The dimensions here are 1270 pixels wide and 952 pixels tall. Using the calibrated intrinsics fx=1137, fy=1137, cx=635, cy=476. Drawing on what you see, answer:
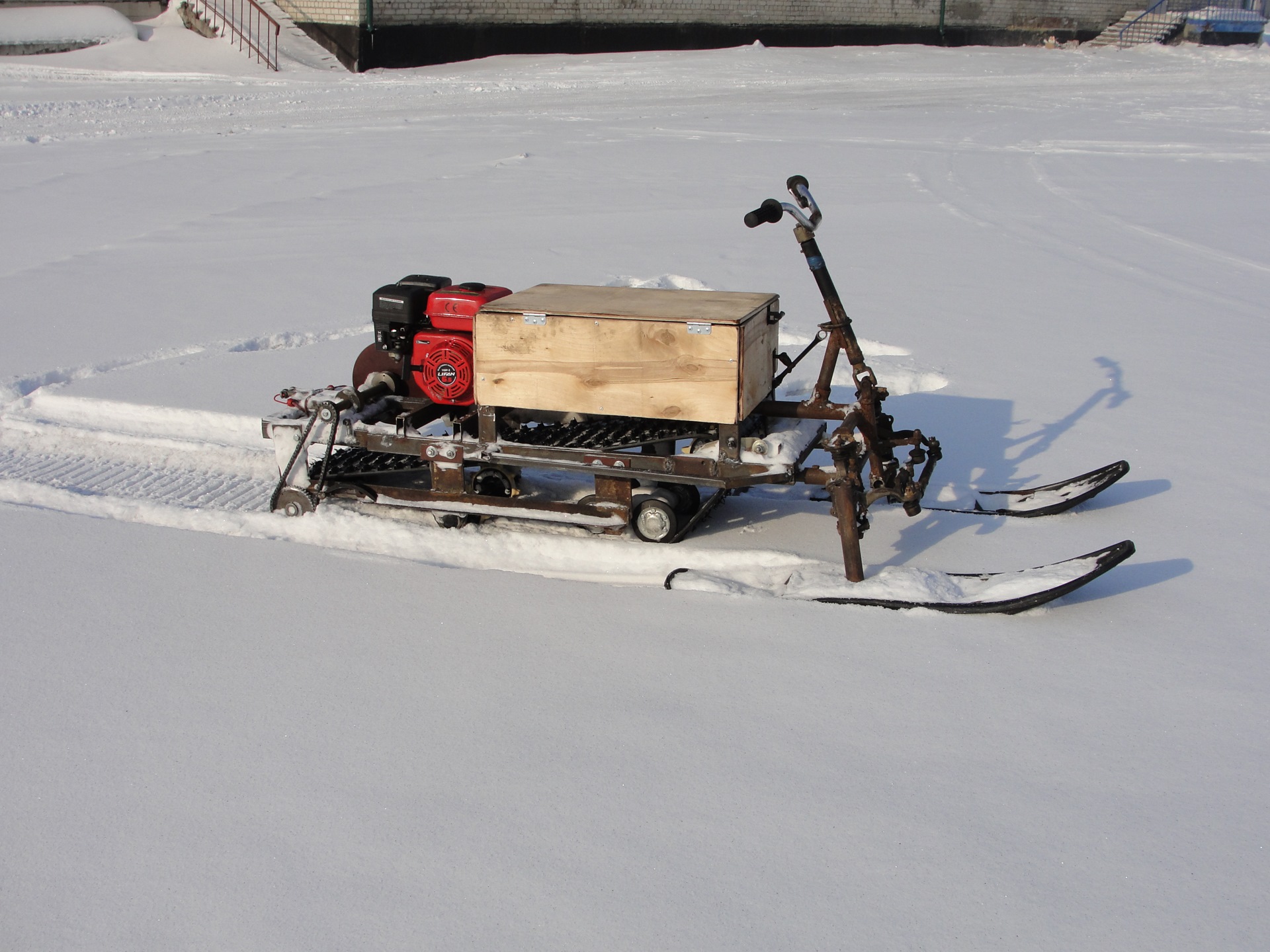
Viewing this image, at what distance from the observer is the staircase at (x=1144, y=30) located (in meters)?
33.9

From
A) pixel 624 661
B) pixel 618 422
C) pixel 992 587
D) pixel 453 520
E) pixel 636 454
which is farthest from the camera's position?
pixel 453 520

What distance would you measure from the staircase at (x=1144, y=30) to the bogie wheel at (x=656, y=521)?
34.2 m

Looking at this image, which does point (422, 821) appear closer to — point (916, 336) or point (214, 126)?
point (916, 336)

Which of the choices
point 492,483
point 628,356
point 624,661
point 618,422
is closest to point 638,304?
point 628,356

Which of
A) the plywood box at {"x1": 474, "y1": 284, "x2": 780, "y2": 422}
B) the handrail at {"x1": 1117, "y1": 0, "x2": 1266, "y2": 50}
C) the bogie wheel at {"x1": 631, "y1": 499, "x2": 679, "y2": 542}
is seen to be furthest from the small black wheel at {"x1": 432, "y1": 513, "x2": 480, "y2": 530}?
the handrail at {"x1": 1117, "y1": 0, "x2": 1266, "y2": 50}

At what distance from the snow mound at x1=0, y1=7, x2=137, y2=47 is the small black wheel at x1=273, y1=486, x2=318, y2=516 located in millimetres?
22122

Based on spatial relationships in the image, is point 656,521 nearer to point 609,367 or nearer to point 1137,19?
point 609,367

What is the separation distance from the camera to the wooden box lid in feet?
13.0

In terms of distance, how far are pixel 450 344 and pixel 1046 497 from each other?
2496mm

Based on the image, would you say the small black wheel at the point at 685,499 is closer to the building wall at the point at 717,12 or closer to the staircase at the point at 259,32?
the staircase at the point at 259,32

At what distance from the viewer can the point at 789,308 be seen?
7250 mm

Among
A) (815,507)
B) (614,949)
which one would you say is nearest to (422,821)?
(614,949)

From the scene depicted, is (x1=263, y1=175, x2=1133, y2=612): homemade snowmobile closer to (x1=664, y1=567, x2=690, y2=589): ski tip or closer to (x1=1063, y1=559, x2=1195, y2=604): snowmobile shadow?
(x1=664, y1=567, x2=690, y2=589): ski tip

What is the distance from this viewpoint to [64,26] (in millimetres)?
22969
